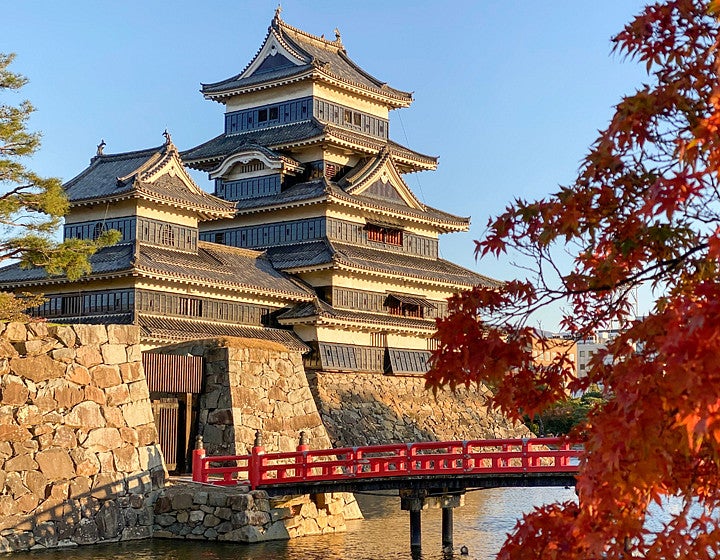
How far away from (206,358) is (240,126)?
19.7 metres

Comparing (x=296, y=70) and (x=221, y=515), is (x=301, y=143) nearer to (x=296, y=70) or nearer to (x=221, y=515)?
(x=296, y=70)

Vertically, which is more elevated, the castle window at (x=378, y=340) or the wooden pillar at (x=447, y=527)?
the castle window at (x=378, y=340)

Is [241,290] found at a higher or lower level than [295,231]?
lower

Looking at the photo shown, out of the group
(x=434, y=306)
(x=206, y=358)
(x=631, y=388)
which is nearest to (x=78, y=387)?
(x=206, y=358)

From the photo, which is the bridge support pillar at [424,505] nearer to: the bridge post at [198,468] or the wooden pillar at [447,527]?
the wooden pillar at [447,527]

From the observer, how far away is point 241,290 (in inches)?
1358

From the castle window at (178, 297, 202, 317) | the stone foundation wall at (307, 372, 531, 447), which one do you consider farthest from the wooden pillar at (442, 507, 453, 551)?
the castle window at (178, 297, 202, 317)

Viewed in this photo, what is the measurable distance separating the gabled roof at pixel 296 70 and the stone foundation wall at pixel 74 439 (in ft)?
76.7

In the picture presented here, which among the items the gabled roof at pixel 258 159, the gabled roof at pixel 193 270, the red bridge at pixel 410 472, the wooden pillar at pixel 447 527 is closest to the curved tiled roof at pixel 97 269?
the gabled roof at pixel 193 270

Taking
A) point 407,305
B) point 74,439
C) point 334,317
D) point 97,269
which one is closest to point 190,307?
point 97,269

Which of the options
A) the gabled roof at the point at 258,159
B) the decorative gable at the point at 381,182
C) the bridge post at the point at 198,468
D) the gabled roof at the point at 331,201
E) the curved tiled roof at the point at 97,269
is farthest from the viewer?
the gabled roof at the point at 258,159

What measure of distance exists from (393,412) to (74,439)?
64.6ft

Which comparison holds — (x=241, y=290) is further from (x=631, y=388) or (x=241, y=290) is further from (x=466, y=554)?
(x=631, y=388)

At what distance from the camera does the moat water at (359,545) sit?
1866cm
